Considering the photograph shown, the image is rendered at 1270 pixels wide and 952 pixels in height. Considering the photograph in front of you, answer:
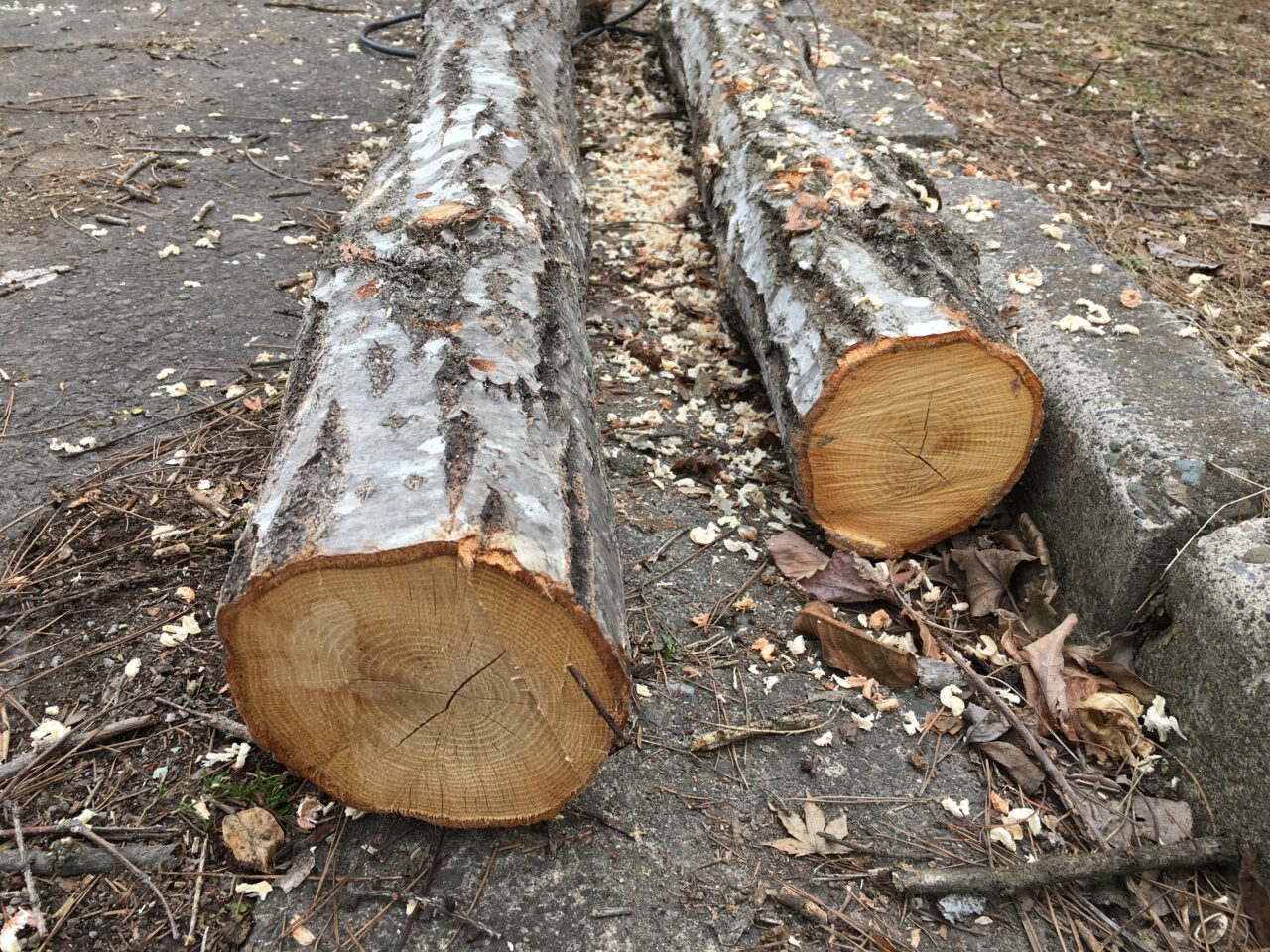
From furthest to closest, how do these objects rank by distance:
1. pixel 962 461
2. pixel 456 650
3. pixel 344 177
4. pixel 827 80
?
pixel 827 80 → pixel 344 177 → pixel 962 461 → pixel 456 650

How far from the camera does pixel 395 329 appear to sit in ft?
6.65

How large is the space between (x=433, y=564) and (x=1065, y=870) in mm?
1434

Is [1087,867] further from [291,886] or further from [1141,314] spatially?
[1141,314]

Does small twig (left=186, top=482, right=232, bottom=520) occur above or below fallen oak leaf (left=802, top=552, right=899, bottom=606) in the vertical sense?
above

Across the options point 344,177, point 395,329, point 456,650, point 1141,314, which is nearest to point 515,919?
point 456,650

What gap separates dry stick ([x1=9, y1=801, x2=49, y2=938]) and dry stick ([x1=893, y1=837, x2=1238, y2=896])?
5.38ft

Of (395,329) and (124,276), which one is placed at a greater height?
(395,329)

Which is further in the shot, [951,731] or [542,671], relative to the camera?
[951,731]

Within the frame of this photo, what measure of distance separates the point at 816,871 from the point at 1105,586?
1.09 meters

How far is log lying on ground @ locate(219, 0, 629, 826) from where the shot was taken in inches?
60.7

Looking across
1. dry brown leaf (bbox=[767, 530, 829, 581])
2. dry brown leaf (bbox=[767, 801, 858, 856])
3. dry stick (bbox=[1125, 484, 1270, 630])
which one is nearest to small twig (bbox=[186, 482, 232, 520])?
dry brown leaf (bbox=[767, 530, 829, 581])

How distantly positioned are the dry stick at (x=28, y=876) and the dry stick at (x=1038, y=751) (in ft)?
6.73

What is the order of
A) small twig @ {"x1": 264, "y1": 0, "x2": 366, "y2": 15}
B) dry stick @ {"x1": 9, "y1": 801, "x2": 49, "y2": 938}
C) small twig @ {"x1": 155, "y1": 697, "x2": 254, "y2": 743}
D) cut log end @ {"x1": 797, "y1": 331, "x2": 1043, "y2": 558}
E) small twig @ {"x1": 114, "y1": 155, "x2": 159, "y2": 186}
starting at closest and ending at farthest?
1. dry stick @ {"x1": 9, "y1": 801, "x2": 49, "y2": 938}
2. small twig @ {"x1": 155, "y1": 697, "x2": 254, "y2": 743}
3. cut log end @ {"x1": 797, "y1": 331, "x2": 1043, "y2": 558}
4. small twig @ {"x1": 114, "y1": 155, "x2": 159, "y2": 186}
5. small twig @ {"x1": 264, "y1": 0, "x2": 366, "y2": 15}

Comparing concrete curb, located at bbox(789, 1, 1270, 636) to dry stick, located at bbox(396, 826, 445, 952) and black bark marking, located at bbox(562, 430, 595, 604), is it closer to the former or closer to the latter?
black bark marking, located at bbox(562, 430, 595, 604)
